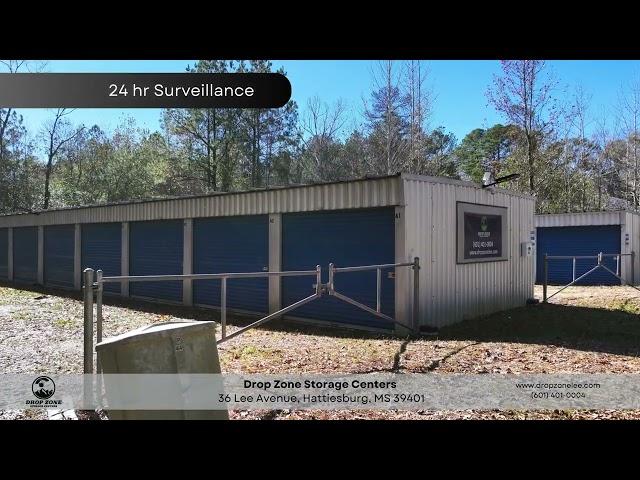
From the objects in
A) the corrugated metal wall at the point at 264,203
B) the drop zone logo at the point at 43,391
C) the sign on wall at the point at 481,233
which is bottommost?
the drop zone logo at the point at 43,391

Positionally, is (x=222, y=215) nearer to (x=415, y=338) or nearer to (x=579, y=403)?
(x=415, y=338)

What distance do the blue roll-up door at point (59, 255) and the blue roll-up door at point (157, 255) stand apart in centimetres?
421

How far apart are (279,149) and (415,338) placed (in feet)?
47.0

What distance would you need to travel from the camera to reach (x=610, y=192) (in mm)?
34562

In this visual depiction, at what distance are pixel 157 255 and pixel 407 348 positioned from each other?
912cm

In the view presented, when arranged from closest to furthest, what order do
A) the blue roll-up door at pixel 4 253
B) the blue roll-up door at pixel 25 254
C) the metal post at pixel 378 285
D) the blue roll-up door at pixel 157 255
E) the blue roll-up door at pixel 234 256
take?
the metal post at pixel 378 285
the blue roll-up door at pixel 234 256
the blue roll-up door at pixel 157 255
the blue roll-up door at pixel 25 254
the blue roll-up door at pixel 4 253

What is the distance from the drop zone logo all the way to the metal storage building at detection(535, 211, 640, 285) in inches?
708

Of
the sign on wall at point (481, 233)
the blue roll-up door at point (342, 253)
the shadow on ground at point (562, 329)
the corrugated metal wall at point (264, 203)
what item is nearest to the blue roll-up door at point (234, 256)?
the corrugated metal wall at point (264, 203)

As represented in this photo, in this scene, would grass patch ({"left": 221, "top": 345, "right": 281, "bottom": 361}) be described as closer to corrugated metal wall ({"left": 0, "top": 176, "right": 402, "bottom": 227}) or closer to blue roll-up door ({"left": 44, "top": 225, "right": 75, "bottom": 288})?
corrugated metal wall ({"left": 0, "top": 176, "right": 402, "bottom": 227})

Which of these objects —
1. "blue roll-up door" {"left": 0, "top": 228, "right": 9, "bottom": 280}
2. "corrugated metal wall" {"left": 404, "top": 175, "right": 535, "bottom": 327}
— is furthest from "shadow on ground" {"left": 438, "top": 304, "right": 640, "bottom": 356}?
"blue roll-up door" {"left": 0, "top": 228, "right": 9, "bottom": 280}

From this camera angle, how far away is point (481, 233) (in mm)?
10250

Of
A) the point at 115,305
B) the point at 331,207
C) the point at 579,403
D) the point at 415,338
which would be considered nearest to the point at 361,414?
the point at 579,403
